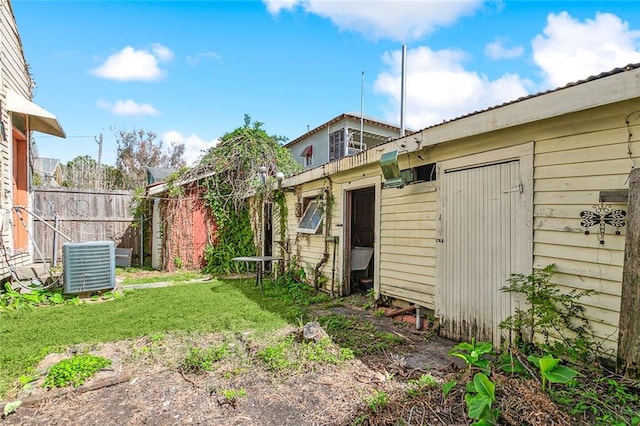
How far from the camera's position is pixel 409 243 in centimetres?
438

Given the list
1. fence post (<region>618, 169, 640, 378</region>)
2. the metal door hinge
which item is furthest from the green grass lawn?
fence post (<region>618, 169, 640, 378</region>)

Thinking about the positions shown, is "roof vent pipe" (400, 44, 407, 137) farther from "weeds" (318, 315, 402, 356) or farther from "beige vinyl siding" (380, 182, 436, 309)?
"weeds" (318, 315, 402, 356)

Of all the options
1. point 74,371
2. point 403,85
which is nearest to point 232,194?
point 403,85

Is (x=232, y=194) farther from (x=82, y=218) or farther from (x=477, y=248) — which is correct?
(x=477, y=248)

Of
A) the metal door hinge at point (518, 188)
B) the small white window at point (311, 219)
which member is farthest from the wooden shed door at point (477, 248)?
the small white window at point (311, 219)

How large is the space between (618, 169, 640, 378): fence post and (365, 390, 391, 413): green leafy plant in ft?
5.54

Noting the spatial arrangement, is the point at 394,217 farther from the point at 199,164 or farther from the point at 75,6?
the point at 75,6

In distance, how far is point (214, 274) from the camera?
8.85 metres

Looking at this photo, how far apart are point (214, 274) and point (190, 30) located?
248 inches

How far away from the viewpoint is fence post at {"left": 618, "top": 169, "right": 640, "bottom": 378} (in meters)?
2.17

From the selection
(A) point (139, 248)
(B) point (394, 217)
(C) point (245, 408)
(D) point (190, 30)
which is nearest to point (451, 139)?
(B) point (394, 217)

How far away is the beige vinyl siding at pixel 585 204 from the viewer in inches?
94.9

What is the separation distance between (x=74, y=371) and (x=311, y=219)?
471cm

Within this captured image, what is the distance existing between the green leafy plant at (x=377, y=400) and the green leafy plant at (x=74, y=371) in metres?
2.45
